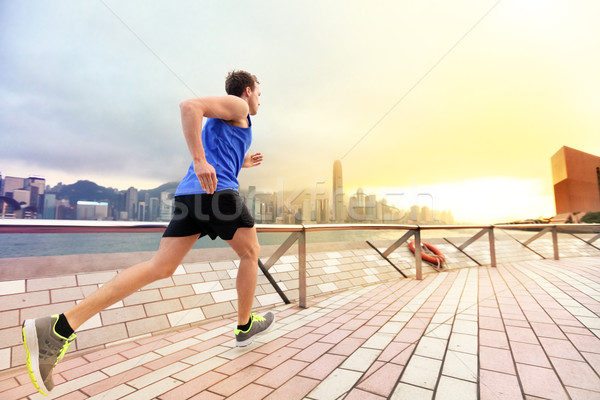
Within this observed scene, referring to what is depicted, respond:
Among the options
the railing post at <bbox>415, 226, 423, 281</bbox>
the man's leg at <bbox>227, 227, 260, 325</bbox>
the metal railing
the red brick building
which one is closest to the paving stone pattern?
the man's leg at <bbox>227, 227, 260, 325</bbox>

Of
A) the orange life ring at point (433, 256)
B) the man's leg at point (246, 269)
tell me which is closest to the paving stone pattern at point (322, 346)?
the man's leg at point (246, 269)

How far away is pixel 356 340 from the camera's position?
1.59 meters

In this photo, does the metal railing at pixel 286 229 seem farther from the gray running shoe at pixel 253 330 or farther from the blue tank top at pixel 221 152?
the gray running shoe at pixel 253 330

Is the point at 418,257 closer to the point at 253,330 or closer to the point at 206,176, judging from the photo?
the point at 253,330

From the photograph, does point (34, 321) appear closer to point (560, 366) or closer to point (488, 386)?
point (488, 386)

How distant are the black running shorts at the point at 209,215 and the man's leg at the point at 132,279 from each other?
0.06 meters

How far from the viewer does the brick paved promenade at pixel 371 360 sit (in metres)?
1.05

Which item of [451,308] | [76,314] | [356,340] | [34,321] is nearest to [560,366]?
[356,340]

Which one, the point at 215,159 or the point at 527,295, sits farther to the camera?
the point at 527,295

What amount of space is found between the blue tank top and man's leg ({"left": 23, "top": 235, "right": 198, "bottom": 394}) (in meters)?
0.29

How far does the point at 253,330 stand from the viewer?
1639 mm

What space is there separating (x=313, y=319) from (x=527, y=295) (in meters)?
1.79

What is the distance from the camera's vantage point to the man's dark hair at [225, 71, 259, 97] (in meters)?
1.72

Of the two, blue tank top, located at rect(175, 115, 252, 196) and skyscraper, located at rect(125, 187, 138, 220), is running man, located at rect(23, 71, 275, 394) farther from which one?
skyscraper, located at rect(125, 187, 138, 220)
